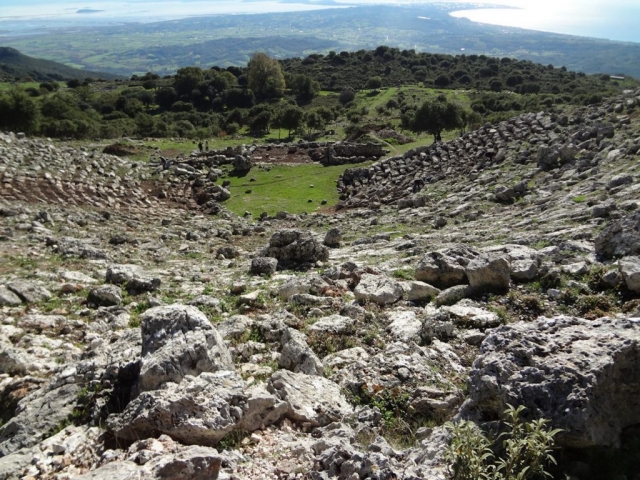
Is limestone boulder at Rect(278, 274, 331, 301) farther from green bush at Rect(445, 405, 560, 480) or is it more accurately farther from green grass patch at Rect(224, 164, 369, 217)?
green grass patch at Rect(224, 164, 369, 217)

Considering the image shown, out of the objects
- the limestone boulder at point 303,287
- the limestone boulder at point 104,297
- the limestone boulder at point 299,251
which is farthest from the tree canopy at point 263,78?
the limestone boulder at point 104,297

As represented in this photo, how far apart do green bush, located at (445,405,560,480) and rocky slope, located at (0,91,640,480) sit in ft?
1.32

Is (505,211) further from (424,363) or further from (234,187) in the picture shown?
(234,187)


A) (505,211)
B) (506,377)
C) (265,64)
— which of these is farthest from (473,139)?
(265,64)

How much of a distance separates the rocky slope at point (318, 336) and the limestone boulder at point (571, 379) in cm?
3

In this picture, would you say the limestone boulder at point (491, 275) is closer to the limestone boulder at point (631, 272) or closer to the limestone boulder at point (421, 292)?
the limestone boulder at point (421, 292)

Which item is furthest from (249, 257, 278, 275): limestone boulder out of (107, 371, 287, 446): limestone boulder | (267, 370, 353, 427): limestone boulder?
(107, 371, 287, 446): limestone boulder

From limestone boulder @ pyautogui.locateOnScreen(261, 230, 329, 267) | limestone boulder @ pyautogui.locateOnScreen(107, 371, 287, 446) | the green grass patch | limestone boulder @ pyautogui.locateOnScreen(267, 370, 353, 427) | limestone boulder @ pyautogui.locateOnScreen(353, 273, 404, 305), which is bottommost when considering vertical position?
the green grass patch

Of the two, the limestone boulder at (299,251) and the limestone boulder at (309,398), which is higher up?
the limestone boulder at (309,398)

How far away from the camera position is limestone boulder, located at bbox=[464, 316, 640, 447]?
19.8 feet

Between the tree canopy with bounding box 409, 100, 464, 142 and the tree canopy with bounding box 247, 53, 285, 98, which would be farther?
the tree canopy with bounding box 247, 53, 285, 98

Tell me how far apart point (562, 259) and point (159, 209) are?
2756 cm

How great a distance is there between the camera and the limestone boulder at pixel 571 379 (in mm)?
6039

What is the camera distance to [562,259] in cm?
1437
